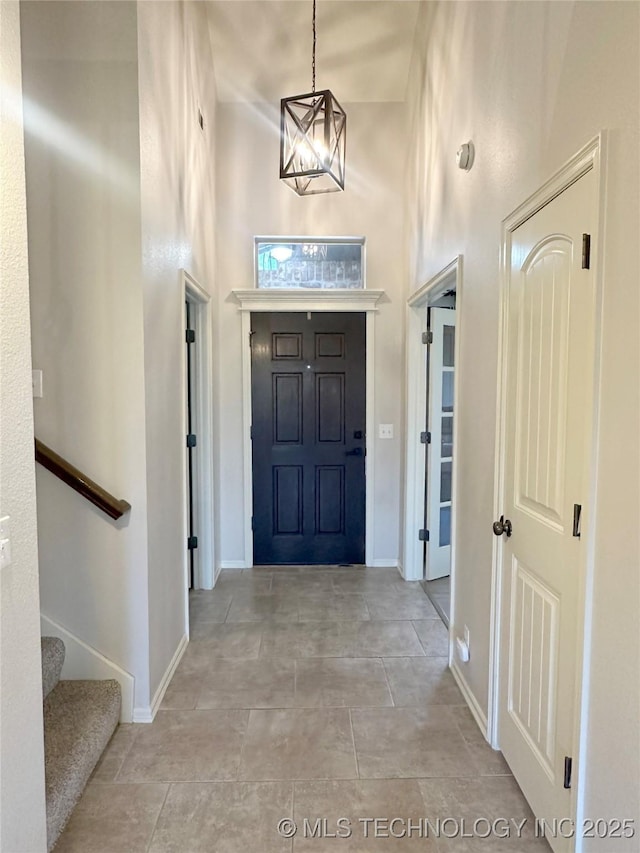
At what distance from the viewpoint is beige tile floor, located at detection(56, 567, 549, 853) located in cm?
165

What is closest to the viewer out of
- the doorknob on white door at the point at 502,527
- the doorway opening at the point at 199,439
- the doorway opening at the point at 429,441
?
the doorknob on white door at the point at 502,527

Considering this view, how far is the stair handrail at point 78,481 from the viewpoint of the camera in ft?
6.71

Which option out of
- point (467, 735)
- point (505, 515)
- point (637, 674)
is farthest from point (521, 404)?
point (467, 735)

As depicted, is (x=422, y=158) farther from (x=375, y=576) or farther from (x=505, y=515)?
(x=375, y=576)

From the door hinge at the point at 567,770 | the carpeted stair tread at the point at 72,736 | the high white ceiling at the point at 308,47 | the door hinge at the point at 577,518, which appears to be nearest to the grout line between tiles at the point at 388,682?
the door hinge at the point at 567,770

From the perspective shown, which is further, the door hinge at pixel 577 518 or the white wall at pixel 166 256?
the white wall at pixel 166 256

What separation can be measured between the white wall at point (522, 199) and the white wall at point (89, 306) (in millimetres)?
1460

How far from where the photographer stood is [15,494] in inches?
47.9

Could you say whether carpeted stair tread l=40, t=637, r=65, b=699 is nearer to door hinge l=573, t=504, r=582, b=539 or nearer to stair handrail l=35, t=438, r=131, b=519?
stair handrail l=35, t=438, r=131, b=519

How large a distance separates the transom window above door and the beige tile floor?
2.55 metres

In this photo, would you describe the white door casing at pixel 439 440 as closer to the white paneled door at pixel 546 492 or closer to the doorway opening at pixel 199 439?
the doorway opening at pixel 199 439

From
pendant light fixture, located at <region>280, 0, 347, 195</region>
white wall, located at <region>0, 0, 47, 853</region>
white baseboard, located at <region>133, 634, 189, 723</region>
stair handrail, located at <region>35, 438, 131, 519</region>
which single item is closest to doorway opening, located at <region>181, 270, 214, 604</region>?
white baseboard, located at <region>133, 634, 189, 723</region>

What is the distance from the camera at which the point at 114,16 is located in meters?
2.05

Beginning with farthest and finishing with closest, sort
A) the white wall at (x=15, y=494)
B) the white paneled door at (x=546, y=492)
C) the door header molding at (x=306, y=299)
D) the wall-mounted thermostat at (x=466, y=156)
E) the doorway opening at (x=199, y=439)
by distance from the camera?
1. the door header molding at (x=306, y=299)
2. the doorway opening at (x=199, y=439)
3. the wall-mounted thermostat at (x=466, y=156)
4. the white paneled door at (x=546, y=492)
5. the white wall at (x=15, y=494)
